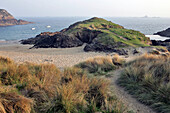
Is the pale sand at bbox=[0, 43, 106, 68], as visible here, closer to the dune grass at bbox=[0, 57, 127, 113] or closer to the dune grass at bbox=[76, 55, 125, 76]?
the dune grass at bbox=[76, 55, 125, 76]

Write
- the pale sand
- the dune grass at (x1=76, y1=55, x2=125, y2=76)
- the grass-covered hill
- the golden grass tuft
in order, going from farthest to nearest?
1. the grass-covered hill
2. the pale sand
3. the dune grass at (x1=76, y1=55, x2=125, y2=76)
4. the golden grass tuft

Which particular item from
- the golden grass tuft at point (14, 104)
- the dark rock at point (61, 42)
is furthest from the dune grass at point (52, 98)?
the dark rock at point (61, 42)

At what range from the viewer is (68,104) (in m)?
3.73

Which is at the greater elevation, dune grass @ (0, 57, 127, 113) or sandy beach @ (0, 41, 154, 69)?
dune grass @ (0, 57, 127, 113)

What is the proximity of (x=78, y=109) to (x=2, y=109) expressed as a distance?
1900 mm

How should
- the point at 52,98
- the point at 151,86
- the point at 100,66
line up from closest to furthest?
the point at 52,98 < the point at 151,86 < the point at 100,66

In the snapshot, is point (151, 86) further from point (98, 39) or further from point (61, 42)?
point (61, 42)

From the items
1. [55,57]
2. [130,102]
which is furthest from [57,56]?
[130,102]

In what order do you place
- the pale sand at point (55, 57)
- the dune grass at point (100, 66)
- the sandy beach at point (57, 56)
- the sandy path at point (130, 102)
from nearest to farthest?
the sandy path at point (130, 102)
the dune grass at point (100, 66)
the sandy beach at point (57, 56)
the pale sand at point (55, 57)

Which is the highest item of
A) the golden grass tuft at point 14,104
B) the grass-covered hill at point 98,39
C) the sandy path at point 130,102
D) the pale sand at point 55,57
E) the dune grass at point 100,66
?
the grass-covered hill at point 98,39

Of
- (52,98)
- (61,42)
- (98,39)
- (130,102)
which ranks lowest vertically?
(130,102)

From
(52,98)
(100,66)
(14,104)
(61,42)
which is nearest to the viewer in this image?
(14,104)

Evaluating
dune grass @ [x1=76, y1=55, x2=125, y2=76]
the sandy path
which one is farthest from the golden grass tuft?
dune grass @ [x1=76, y1=55, x2=125, y2=76]

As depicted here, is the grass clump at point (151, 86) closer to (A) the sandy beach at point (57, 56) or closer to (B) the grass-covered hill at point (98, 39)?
(A) the sandy beach at point (57, 56)
